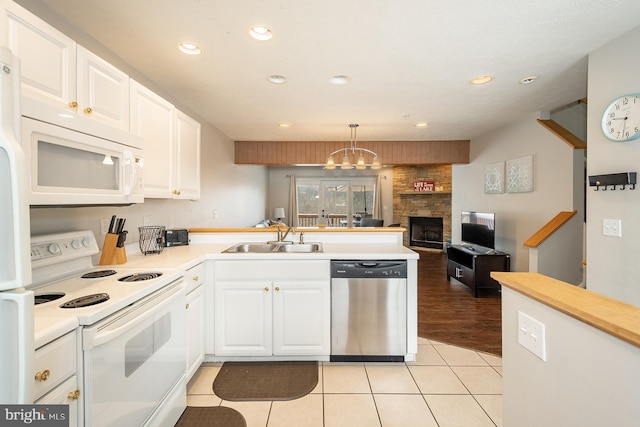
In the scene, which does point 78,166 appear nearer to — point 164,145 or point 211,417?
point 164,145

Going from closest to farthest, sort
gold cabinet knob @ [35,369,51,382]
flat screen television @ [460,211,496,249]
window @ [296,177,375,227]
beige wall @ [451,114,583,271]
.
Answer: gold cabinet knob @ [35,369,51,382] → beige wall @ [451,114,583,271] → flat screen television @ [460,211,496,249] → window @ [296,177,375,227]

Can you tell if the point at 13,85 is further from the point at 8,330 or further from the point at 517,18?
the point at 517,18

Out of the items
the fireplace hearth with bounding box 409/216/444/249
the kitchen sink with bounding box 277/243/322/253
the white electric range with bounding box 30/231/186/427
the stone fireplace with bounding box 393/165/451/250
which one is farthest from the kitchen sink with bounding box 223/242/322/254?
the fireplace hearth with bounding box 409/216/444/249

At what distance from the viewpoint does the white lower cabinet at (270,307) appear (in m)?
2.34

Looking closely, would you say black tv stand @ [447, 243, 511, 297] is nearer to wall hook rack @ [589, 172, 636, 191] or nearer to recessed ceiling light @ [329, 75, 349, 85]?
wall hook rack @ [589, 172, 636, 191]

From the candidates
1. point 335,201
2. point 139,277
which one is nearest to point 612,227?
point 139,277

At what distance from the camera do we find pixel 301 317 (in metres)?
2.36

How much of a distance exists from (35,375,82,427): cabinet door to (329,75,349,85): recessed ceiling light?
256cm

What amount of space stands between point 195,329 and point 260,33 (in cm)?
208

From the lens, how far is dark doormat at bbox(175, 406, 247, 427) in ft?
5.77

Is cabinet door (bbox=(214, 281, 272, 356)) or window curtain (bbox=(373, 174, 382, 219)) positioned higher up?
window curtain (bbox=(373, 174, 382, 219))

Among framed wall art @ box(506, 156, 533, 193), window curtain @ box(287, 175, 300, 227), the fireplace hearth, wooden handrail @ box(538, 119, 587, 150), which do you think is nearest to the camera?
wooden handrail @ box(538, 119, 587, 150)

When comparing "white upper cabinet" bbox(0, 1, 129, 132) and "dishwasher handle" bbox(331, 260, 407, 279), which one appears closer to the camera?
"white upper cabinet" bbox(0, 1, 129, 132)

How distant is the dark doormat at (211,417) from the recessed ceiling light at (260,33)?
2.41 meters
